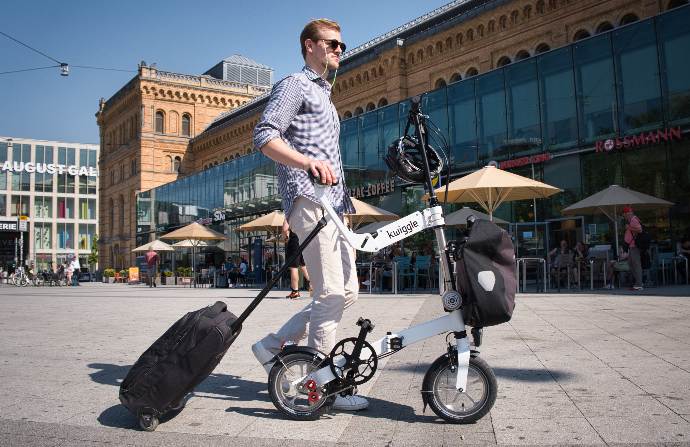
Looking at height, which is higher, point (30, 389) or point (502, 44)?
point (502, 44)

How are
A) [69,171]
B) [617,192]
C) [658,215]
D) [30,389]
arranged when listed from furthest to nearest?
[69,171] < [658,215] < [617,192] < [30,389]

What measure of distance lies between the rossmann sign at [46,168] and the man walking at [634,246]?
82.1 metres

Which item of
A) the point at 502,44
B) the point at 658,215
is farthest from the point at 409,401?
the point at 502,44

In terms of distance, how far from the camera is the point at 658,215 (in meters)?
15.9

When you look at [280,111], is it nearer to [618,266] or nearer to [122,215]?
[618,266]

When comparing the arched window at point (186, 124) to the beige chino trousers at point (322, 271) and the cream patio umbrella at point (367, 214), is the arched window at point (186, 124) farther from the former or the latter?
the beige chino trousers at point (322, 271)

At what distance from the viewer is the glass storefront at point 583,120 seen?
1573cm

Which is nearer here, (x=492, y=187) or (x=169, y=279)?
(x=492, y=187)

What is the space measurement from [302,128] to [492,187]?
1083 centimetres

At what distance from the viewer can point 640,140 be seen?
16.2 meters

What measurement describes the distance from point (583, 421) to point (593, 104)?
16420 millimetres

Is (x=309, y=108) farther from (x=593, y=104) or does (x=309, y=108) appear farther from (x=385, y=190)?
(x=385, y=190)

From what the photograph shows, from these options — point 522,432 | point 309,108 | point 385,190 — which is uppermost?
point 385,190

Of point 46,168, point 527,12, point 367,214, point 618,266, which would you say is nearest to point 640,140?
point 618,266
